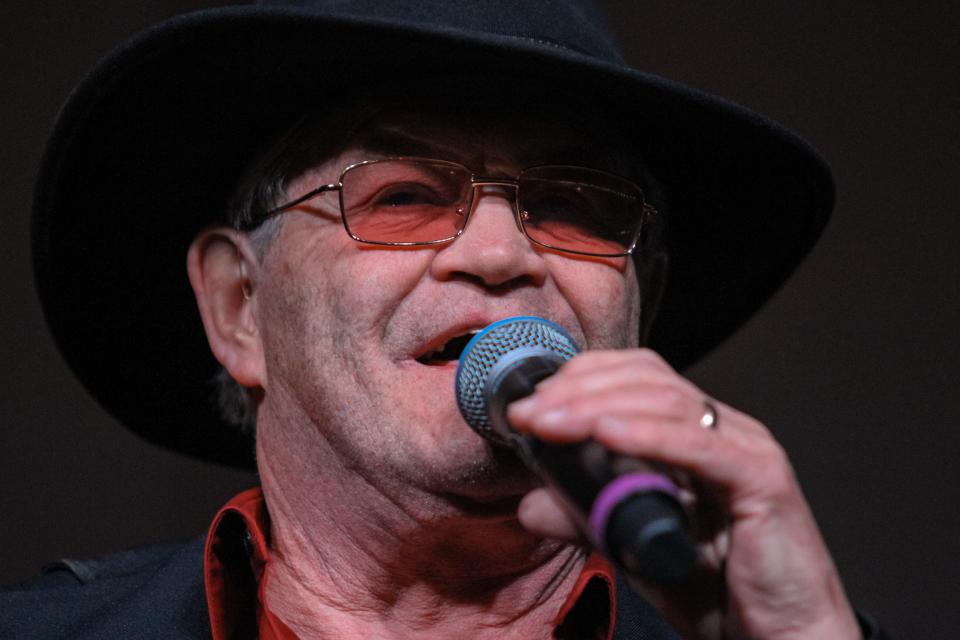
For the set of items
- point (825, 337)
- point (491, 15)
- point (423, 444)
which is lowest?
point (825, 337)

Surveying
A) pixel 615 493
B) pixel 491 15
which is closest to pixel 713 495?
pixel 615 493

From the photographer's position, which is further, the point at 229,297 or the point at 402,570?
the point at 229,297

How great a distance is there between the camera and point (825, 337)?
2574 mm

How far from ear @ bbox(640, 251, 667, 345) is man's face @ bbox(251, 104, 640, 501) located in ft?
0.65

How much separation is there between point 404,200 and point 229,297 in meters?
0.46

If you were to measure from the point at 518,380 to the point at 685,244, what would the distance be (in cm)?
112

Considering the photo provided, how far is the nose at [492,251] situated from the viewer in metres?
1.35

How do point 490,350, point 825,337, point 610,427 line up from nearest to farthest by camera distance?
point 610,427, point 490,350, point 825,337

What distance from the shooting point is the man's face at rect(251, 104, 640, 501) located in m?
1.34

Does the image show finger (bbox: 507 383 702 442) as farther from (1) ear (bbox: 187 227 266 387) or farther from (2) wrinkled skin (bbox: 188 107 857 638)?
(1) ear (bbox: 187 227 266 387)

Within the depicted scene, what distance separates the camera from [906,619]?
2381 mm

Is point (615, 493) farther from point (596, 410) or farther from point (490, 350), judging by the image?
point (490, 350)

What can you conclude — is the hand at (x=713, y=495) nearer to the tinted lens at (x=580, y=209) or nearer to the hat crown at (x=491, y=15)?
the tinted lens at (x=580, y=209)

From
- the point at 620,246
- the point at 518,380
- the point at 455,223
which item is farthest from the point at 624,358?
the point at 620,246
